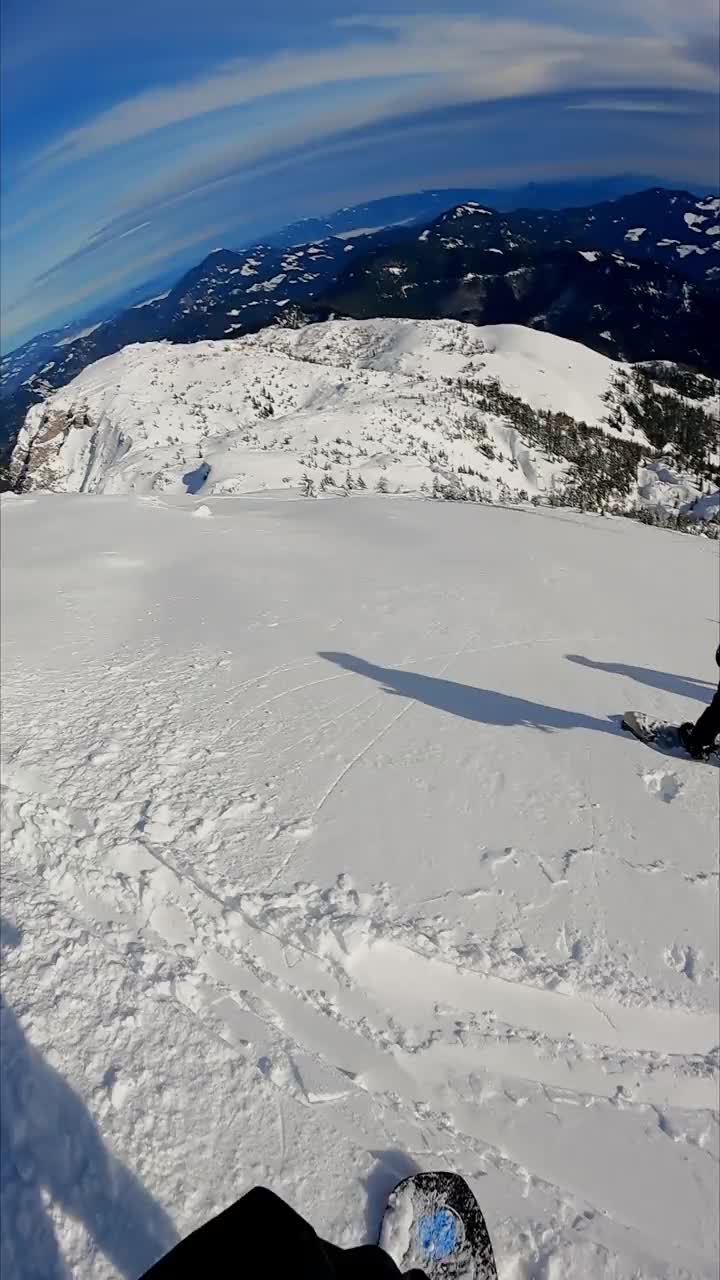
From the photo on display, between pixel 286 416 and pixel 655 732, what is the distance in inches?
1409

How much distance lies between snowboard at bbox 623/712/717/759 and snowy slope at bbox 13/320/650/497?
1962 centimetres

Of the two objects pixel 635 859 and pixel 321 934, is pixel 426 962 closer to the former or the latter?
pixel 321 934

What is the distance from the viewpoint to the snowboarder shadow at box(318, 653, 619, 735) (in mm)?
6375

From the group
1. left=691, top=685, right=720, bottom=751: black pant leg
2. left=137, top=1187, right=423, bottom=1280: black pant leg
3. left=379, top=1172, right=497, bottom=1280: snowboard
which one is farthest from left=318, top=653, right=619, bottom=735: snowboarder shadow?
left=137, top=1187, right=423, bottom=1280: black pant leg

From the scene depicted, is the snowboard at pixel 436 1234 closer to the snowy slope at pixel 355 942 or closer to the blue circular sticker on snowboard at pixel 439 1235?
the blue circular sticker on snowboard at pixel 439 1235

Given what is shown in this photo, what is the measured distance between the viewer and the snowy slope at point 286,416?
2766cm

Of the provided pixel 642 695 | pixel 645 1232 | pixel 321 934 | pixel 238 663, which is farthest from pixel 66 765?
pixel 642 695

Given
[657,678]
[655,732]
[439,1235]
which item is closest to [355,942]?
[439,1235]

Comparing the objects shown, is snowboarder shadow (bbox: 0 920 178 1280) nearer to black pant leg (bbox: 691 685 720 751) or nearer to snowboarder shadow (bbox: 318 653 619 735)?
snowboarder shadow (bbox: 318 653 619 735)

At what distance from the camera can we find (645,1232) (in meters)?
2.65

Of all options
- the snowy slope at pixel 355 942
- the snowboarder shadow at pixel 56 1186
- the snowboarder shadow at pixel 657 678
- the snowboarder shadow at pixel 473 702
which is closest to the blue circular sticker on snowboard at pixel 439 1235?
the snowy slope at pixel 355 942

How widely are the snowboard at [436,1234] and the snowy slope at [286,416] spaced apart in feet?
74.0

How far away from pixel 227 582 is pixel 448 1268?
9.29 metres

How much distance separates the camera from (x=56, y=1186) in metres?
2.59
